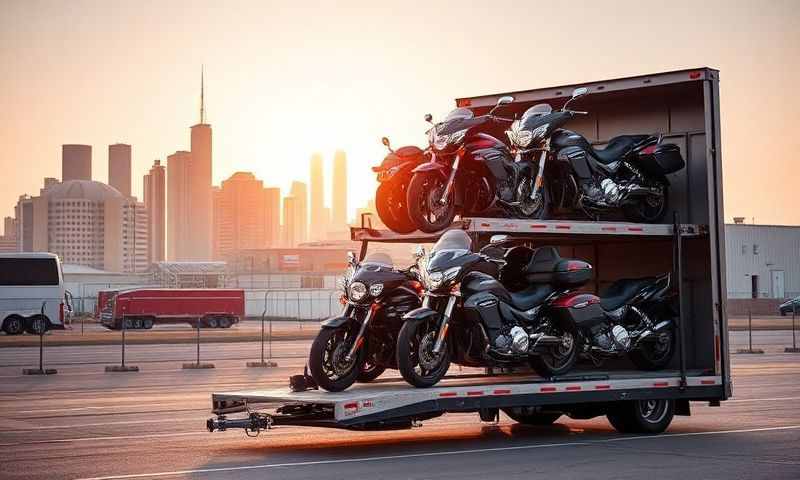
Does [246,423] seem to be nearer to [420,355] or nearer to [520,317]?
[420,355]

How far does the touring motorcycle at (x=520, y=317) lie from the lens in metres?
13.4

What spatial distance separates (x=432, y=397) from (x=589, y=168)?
4427mm

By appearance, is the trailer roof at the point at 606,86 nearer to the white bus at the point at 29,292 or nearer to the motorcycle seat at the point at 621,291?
the motorcycle seat at the point at 621,291

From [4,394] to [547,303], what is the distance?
1259cm

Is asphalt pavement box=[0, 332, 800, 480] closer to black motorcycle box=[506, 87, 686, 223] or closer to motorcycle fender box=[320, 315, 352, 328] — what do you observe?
motorcycle fender box=[320, 315, 352, 328]

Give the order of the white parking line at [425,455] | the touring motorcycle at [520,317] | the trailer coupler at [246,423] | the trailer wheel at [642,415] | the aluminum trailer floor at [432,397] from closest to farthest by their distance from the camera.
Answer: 1. the white parking line at [425,455]
2. the aluminum trailer floor at [432,397]
3. the trailer coupler at [246,423]
4. the touring motorcycle at [520,317]
5. the trailer wheel at [642,415]

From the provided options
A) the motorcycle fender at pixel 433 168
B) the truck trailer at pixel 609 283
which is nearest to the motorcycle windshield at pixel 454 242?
the truck trailer at pixel 609 283

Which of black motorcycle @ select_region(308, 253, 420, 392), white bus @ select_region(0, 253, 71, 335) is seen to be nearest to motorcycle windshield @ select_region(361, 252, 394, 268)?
black motorcycle @ select_region(308, 253, 420, 392)

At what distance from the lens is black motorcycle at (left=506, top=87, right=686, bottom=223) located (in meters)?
15.5

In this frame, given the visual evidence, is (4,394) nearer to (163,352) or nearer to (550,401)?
(550,401)

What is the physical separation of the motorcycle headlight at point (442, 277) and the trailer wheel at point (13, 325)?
46.9 m

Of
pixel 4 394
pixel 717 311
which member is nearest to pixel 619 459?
pixel 717 311

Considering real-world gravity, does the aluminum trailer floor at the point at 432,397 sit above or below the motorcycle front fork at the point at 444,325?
below

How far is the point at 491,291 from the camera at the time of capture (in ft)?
45.7
